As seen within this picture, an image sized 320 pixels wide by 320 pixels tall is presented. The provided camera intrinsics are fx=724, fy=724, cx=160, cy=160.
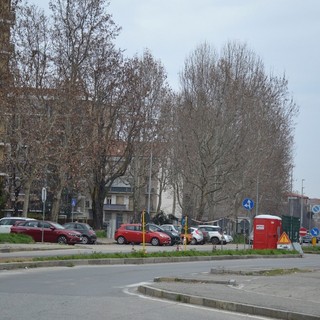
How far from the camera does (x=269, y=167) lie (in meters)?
67.6

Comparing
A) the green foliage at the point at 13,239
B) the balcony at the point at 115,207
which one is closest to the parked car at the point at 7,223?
the green foliage at the point at 13,239

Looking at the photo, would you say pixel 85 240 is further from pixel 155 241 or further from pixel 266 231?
pixel 266 231

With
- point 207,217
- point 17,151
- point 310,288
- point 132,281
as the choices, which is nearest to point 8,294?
point 132,281

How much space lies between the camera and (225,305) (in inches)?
536

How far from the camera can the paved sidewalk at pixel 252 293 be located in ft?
42.3

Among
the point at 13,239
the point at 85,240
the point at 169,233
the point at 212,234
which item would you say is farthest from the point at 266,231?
the point at 212,234

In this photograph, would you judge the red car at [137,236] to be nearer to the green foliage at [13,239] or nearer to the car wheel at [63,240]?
the car wheel at [63,240]

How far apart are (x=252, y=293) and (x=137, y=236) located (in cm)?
3225

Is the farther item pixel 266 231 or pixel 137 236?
pixel 137 236

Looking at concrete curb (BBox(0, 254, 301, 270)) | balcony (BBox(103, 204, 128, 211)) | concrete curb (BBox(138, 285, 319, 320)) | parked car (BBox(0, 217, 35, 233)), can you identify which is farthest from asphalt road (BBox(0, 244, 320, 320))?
balcony (BBox(103, 204, 128, 211))

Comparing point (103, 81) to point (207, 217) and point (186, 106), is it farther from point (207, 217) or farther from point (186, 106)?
point (207, 217)

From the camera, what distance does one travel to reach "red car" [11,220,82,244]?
136 feet

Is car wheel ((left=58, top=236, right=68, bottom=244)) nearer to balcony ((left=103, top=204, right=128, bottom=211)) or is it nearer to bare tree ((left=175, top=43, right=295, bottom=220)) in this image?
bare tree ((left=175, top=43, right=295, bottom=220))

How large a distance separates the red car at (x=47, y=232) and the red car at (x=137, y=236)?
6.85m
